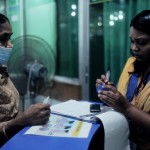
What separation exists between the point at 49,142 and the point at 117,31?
6.55ft

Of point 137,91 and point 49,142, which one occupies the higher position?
point 137,91

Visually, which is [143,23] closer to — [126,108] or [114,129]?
[126,108]

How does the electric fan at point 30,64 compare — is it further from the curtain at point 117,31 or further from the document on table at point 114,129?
the document on table at point 114,129

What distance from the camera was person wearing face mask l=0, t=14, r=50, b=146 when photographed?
1228 millimetres

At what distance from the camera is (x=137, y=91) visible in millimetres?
1352

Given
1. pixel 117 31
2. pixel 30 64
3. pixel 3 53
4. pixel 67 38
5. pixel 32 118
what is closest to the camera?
pixel 32 118

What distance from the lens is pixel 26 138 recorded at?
1.15 metres

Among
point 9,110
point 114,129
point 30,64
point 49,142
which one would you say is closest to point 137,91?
point 114,129

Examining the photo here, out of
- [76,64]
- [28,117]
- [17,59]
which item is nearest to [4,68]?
[28,117]

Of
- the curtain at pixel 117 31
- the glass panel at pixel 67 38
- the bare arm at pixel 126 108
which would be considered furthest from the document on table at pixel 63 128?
the glass panel at pixel 67 38

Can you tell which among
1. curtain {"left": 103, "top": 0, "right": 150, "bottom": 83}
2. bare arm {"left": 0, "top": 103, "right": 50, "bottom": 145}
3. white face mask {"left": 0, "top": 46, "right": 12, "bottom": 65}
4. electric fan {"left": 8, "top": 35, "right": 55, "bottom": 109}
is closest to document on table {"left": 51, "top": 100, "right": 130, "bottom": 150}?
bare arm {"left": 0, "top": 103, "right": 50, "bottom": 145}

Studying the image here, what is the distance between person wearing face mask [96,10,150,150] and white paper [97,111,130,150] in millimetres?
42

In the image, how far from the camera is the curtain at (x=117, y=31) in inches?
108

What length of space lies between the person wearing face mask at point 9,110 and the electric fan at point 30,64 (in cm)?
126
